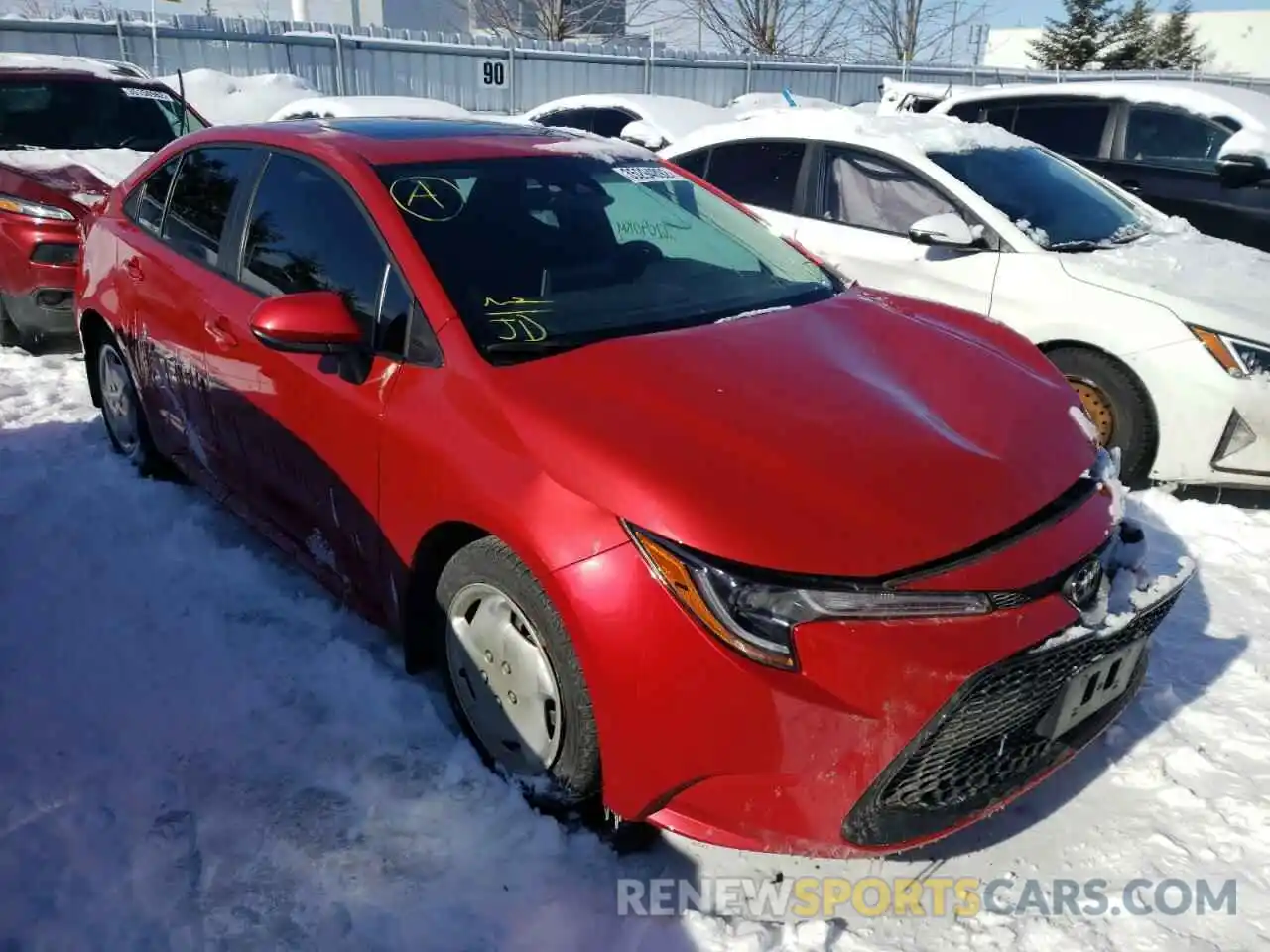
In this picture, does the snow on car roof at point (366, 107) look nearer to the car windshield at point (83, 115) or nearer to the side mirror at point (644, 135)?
the side mirror at point (644, 135)

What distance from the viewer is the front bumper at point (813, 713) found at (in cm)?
198

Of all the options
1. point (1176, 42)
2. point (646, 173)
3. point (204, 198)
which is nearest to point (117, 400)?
point (204, 198)

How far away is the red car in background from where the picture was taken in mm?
5961

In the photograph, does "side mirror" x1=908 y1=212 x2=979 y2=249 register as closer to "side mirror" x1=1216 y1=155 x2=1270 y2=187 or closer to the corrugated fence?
"side mirror" x1=1216 y1=155 x2=1270 y2=187

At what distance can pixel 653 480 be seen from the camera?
2129 mm

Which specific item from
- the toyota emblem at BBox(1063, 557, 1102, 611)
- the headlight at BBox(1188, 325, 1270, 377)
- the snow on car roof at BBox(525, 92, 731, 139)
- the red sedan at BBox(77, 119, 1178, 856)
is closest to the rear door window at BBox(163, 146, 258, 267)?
the red sedan at BBox(77, 119, 1178, 856)

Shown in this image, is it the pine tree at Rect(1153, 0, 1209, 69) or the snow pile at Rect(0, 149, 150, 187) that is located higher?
the pine tree at Rect(1153, 0, 1209, 69)

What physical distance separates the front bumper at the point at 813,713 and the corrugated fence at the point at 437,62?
53.9 feet

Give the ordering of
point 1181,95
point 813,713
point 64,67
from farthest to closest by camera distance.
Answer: point 1181,95 < point 64,67 < point 813,713

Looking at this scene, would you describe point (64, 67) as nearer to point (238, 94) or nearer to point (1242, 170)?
→ point (1242, 170)

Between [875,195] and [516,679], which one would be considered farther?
[875,195]

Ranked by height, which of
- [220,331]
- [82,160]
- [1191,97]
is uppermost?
[1191,97]

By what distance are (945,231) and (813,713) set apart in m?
3.38

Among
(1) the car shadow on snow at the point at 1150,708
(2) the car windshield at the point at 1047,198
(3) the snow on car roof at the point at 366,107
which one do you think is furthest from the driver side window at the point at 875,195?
(3) the snow on car roof at the point at 366,107
